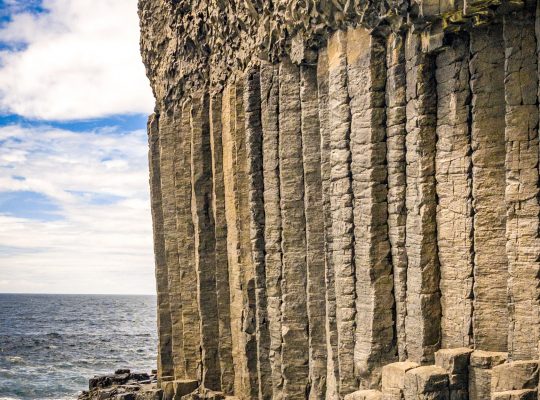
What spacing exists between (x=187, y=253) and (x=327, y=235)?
8.01 meters

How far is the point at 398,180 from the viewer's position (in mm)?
13828

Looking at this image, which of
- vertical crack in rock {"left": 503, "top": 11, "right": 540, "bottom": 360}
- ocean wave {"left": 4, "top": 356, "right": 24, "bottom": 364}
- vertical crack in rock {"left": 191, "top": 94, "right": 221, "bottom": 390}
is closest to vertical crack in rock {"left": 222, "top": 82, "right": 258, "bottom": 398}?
vertical crack in rock {"left": 191, "top": 94, "right": 221, "bottom": 390}

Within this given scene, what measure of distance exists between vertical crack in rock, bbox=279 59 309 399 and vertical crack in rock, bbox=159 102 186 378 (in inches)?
253

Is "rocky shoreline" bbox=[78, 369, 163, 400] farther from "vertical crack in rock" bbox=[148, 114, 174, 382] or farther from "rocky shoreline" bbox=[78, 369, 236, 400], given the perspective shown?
"vertical crack in rock" bbox=[148, 114, 174, 382]

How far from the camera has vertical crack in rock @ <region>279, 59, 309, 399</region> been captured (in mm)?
17266

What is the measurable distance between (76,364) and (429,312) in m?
40.2

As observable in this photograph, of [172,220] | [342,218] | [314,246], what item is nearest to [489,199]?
[342,218]

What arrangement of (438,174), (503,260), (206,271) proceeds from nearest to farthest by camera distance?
(503,260), (438,174), (206,271)

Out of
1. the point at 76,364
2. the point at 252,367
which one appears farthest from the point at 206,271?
the point at 76,364

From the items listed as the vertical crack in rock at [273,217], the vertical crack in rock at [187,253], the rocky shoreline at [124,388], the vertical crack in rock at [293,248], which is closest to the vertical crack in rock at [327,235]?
the vertical crack in rock at [293,248]

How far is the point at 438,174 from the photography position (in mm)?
13117

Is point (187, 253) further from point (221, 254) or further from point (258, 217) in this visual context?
point (258, 217)

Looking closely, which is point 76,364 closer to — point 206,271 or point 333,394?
point 206,271

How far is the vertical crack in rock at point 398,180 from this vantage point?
13.8 metres
